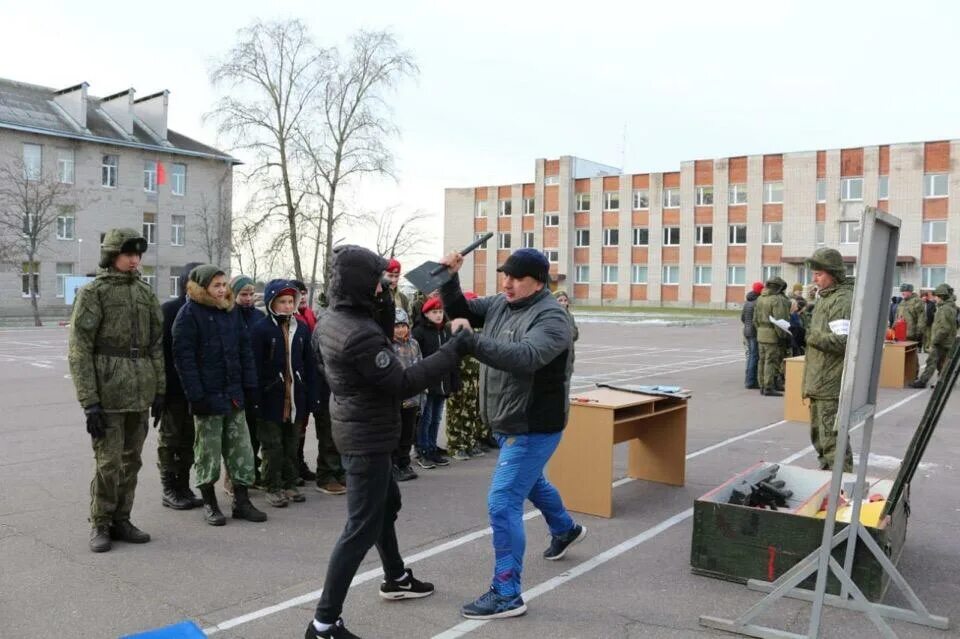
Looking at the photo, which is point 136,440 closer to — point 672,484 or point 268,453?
point 268,453

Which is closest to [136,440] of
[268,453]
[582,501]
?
[268,453]

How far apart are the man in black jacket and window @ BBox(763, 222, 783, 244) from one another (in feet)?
198

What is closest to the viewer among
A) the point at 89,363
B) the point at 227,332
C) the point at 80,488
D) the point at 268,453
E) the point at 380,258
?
the point at 380,258

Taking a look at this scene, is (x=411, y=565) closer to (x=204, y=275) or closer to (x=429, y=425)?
(x=204, y=275)

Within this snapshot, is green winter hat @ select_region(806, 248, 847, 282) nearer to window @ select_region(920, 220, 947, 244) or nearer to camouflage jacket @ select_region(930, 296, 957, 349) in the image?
camouflage jacket @ select_region(930, 296, 957, 349)

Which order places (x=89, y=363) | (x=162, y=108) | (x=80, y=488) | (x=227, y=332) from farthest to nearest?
(x=162, y=108) → (x=80, y=488) → (x=227, y=332) → (x=89, y=363)

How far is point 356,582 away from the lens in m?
5.12

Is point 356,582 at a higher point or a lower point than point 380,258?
lower

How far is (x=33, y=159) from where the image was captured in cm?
4819

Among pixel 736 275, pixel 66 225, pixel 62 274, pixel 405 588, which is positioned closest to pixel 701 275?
pixel 736 275

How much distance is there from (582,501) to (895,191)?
5642 cm

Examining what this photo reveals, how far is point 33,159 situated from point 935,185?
56222 millimetres

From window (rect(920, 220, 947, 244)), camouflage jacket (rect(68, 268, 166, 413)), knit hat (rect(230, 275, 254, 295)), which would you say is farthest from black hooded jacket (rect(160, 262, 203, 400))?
window (rect(920, 220, 947, 244))

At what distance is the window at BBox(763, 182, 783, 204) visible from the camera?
59966 millimetres
